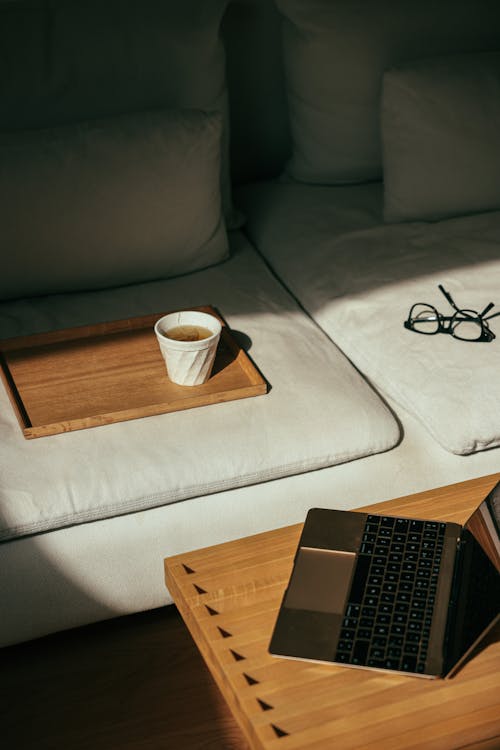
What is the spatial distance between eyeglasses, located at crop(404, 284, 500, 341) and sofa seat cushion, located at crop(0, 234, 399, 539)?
158mm

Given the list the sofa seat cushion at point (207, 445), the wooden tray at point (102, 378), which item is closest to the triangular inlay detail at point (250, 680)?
the sofa seat cushion at point (207, 445)

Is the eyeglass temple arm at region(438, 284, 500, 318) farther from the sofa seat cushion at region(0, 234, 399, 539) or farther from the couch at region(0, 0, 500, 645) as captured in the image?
the sofa seat cushion at region(0, 234, 399, 539)

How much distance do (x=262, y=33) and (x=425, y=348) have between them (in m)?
0.99

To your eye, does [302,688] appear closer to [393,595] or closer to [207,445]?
[393,595]

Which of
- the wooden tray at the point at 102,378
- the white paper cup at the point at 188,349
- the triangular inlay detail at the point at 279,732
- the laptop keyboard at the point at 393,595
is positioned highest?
the white paper cup at the point at 188,349

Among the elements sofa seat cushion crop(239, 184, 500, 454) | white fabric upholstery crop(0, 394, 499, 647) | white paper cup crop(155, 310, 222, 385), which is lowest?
white fabric upholstery crop(0, 394, 499, 647)

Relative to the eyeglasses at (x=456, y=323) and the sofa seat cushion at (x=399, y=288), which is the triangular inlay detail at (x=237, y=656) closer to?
the sofa seat cushion at (x=399, y=288)

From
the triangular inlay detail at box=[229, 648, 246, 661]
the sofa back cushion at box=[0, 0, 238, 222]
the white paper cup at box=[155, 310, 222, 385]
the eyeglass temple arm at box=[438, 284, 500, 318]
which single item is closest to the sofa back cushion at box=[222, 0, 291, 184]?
the sofa back cushion at box=[0, 0, 238, 222]

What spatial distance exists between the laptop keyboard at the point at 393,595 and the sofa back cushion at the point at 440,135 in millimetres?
1034

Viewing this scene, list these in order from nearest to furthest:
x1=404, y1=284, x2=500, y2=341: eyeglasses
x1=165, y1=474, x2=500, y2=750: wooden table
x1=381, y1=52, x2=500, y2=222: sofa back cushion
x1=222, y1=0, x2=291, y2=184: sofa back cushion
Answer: x1=165, y1=474, x2=500, y2=750: wooden table < x1=404, y1=284, x2=500, y2=341: eyeglasses < x1=381, y1=52, x2=500, y2=222: sofa back cushion < x1=222, y1=0, x2=291, y2=184: sofa back cushion

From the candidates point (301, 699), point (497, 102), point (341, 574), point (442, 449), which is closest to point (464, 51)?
point (497, 102)

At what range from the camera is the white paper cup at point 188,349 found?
4.64 ft

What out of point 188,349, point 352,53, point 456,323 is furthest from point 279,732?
point 352,53

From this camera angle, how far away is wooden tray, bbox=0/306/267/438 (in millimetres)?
1440
